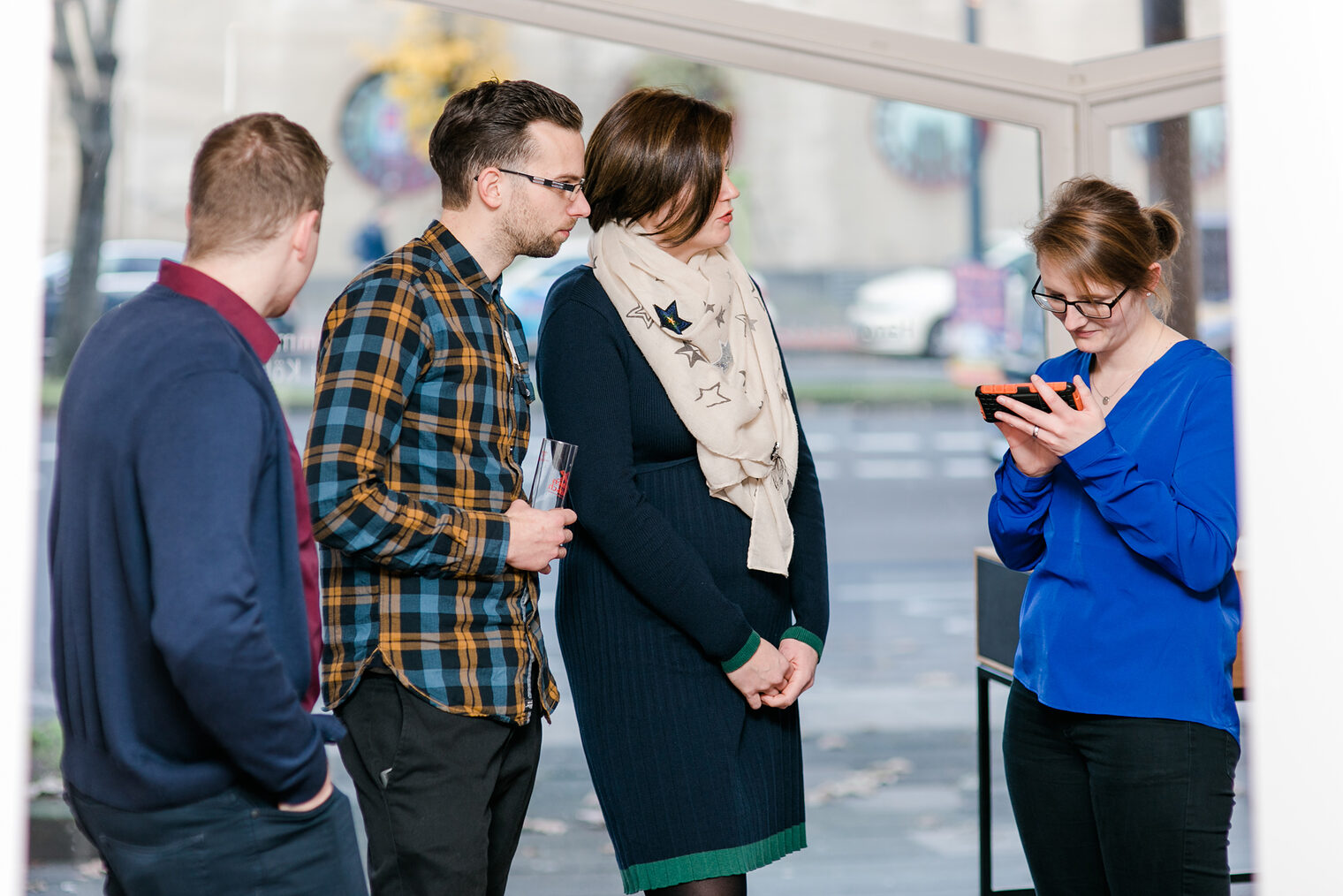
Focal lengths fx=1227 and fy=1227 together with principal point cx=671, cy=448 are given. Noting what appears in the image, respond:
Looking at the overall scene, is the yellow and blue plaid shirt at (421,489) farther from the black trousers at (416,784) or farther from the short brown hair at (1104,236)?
the short brown hair at (1104,236)

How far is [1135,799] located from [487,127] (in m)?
1.39

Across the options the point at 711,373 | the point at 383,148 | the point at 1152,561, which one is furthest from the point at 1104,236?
the point at 383,148

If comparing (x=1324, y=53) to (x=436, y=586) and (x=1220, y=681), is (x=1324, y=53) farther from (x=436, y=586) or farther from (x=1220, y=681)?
(x=436, y=586)

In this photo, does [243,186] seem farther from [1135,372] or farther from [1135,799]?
[1135,799]

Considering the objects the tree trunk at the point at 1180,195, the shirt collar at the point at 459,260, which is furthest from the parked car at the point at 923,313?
the shirt collar at the point at 459,260

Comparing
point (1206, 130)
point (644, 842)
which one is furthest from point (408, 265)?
point (1206, 130)

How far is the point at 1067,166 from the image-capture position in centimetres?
305

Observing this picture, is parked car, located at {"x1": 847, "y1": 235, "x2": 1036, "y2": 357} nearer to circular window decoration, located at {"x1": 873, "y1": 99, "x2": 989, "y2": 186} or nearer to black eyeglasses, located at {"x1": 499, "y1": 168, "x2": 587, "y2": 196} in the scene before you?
circular window decoration, located at {"x1": 873, "y1": 99, "x2": 989, "y2": 186}

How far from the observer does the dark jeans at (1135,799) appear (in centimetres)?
178

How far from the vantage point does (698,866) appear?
1.95 metres

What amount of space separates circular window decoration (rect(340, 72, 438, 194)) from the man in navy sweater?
18.6 ft

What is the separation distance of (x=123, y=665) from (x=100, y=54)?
399cm

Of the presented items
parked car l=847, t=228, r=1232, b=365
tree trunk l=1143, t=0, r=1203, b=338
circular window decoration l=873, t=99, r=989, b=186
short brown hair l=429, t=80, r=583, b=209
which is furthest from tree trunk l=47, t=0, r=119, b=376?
circular window decoration l=873, t=99, r=989, b=186

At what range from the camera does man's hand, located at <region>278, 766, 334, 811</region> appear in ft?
4.39
